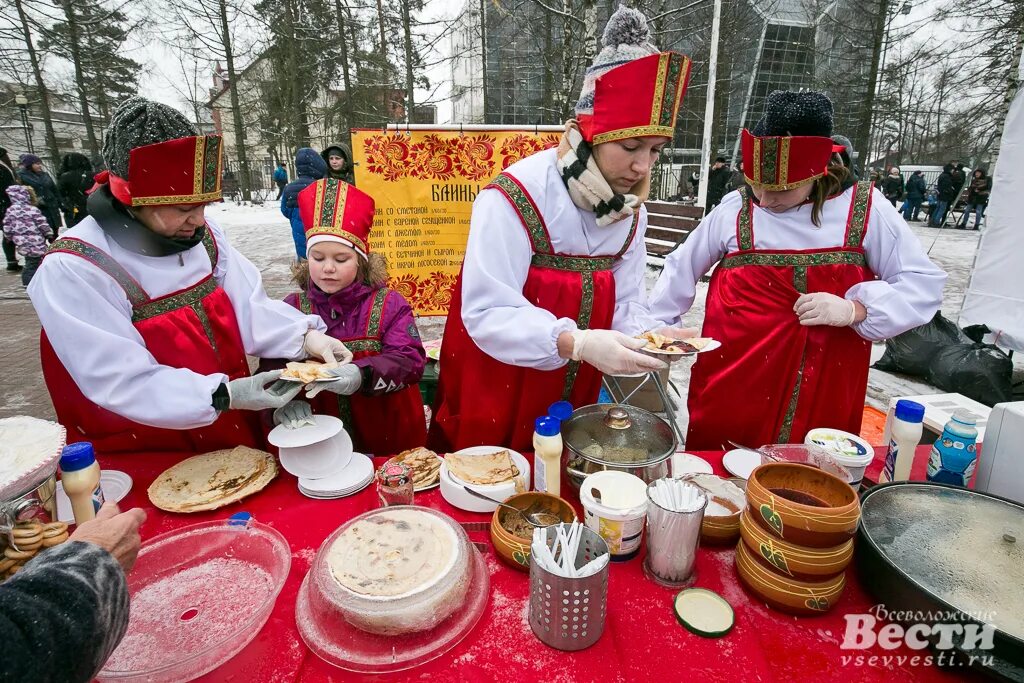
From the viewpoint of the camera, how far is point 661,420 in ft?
5.58

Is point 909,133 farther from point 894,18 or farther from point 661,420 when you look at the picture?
point 661,420

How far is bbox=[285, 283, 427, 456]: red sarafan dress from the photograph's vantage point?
2477 mm

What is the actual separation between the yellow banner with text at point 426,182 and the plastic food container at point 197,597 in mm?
3557

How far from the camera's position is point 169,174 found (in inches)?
63.0

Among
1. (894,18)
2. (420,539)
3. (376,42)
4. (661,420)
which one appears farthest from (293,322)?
(894,18)

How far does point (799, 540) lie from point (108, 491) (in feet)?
6.53

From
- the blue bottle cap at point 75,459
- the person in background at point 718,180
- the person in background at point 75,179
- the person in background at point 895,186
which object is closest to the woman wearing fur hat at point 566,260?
the blue bottle cap at point 75,459

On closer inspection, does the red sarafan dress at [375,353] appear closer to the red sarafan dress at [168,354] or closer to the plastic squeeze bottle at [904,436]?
the red sarafan dress at [168,354]

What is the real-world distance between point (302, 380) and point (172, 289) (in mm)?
588

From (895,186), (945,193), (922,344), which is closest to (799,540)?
(922,344)

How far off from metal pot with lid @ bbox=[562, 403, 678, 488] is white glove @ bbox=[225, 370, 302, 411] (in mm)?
968

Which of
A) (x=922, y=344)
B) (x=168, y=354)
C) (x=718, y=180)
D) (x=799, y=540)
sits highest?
(x=718, y=180)

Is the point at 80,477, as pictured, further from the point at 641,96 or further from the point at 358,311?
the point at 641,96

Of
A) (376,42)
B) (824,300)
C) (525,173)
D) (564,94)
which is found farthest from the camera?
(376,42)
